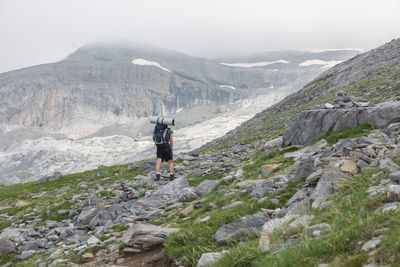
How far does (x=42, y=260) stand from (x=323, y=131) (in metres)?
14.2

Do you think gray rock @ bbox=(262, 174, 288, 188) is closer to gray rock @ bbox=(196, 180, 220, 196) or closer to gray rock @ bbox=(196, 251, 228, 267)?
gray rock @ bbox=(196, 180, 220, 196)

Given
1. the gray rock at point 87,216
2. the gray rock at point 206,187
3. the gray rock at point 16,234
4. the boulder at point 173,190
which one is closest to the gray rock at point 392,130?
the gray rock at point 206,187

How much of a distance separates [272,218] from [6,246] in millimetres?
12291

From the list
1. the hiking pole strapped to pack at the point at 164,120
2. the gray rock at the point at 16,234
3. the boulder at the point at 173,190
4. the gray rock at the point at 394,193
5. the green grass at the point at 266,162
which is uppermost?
the hiking pole strapped to pack at the point at 164,120

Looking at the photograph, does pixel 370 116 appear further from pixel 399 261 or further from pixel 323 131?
pixel 399 261

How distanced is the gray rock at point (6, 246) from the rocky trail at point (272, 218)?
0.14 ft

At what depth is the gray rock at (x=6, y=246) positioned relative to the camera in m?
12.8

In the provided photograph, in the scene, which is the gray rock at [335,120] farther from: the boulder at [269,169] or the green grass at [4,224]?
the green grass at [4,224]

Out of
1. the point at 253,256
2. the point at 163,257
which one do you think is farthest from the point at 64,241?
the point at 253,256

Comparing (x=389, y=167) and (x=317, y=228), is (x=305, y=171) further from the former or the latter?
(x=317, y=228)

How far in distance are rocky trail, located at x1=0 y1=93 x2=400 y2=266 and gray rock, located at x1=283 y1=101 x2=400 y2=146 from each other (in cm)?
6

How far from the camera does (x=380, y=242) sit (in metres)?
3.63

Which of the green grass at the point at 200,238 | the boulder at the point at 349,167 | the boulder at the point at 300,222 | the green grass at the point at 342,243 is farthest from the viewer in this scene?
the boulder at the point at 349,167

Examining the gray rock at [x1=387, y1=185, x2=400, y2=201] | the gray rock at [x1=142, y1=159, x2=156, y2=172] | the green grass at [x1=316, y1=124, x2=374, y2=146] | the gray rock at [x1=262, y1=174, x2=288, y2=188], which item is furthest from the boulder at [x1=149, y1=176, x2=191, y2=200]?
the gray rock at [x1=142, y1=159, x2=156, y2=172]
